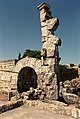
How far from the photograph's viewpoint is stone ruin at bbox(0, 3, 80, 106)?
394 inches

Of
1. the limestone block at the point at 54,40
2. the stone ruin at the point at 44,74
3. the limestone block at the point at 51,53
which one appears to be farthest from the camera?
the limestone block at the point at 51,53

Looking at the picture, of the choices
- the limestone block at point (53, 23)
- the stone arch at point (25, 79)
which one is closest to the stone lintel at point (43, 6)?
the limestone block at point (53, 23)

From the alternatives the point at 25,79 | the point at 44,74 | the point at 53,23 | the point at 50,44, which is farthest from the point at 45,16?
the point at 25,79

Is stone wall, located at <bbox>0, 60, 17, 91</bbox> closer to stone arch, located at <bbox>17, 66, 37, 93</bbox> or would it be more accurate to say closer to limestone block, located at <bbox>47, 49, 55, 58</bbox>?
stone arch, located at <bbox>17, 66, 37, 93</bbox>

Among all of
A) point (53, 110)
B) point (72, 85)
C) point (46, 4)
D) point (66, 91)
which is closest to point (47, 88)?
point (66, 91)

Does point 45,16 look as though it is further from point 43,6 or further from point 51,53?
point 51,53

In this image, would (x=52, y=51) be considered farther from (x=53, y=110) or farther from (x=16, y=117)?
(x=16, y=117)

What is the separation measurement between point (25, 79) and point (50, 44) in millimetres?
3852

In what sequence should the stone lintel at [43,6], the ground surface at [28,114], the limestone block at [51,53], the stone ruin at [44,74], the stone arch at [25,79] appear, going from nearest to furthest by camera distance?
the ground surface at [28,114] → the stone ruin at [44,74] → the limestone block at [51,53] → the stone lintel at [43,6] → the stone arch at [25,79]

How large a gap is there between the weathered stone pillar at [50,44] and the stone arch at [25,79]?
2.35 metres

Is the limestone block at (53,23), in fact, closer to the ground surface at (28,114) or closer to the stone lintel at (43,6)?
the stone lintel at (43,6)

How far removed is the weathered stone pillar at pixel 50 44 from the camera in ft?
34.1

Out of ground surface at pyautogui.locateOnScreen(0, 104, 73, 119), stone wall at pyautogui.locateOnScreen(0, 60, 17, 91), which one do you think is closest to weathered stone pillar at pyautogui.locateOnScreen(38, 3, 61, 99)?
ground surface at pyautogui.locateOnScreen(0, 104, 73, 119)

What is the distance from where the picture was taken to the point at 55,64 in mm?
10789
